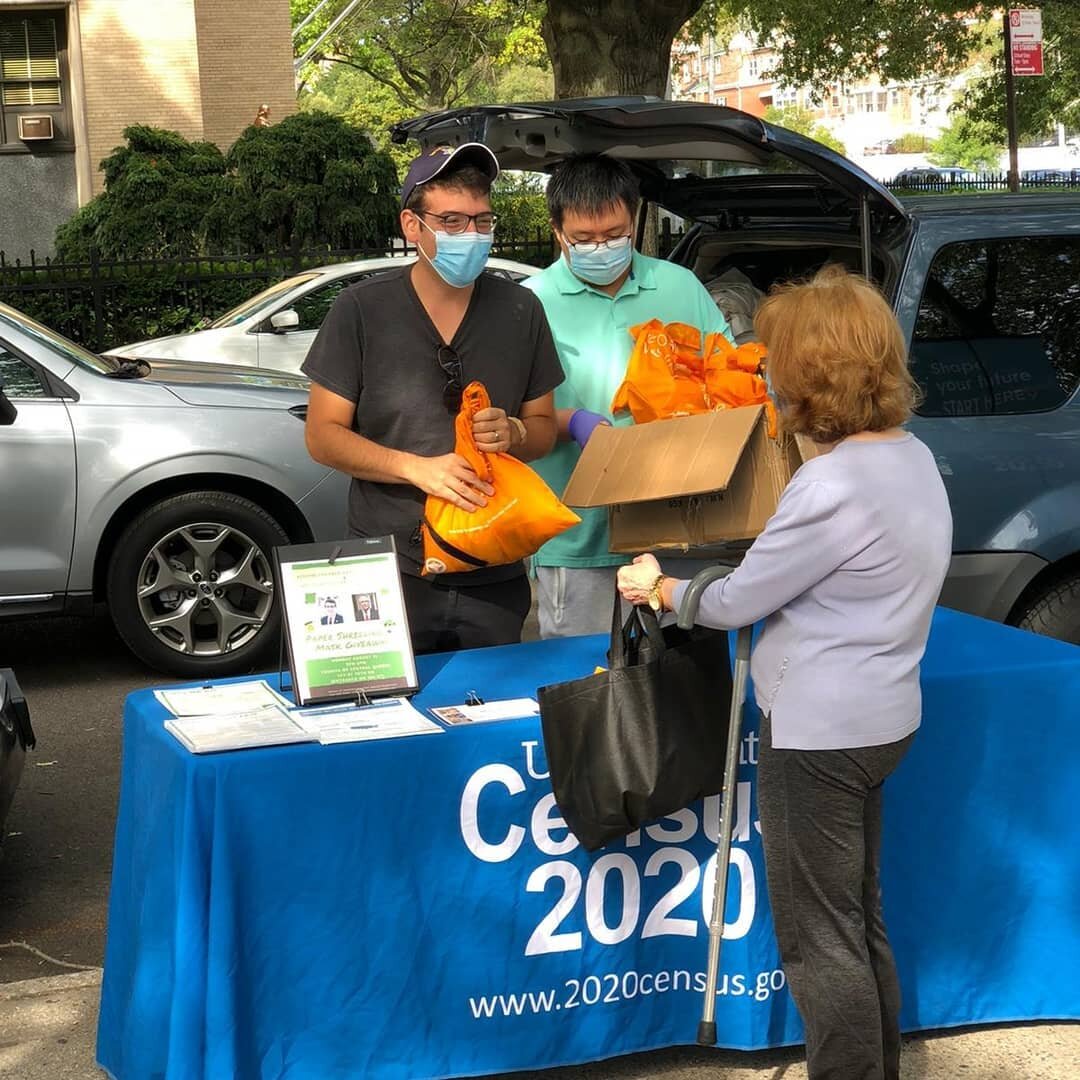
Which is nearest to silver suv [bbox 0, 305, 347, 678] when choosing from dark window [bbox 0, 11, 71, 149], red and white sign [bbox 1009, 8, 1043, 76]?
red and white sign [bbox 1009, 8, 1043, 76]

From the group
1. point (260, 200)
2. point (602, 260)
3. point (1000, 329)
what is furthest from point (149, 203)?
point (602, 260)

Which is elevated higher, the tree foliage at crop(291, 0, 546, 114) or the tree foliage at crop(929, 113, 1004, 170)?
the tree foliage at crop(929, 113, 1004, 170)

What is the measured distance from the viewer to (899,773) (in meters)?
3.66

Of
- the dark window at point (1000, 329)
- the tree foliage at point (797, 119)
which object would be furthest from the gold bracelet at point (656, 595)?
the tree foliage at point (797, 119)

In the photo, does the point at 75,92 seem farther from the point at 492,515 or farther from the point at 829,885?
the point at 829,885

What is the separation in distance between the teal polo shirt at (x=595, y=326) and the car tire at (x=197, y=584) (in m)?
3.13

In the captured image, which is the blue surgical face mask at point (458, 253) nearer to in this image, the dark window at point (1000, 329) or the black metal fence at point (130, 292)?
the dark window at point (1000, 329)

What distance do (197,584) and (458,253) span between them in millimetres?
3742

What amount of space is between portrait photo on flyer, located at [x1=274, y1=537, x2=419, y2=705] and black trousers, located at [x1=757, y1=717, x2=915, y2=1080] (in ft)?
2.93

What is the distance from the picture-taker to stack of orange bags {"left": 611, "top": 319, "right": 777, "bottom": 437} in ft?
13.0

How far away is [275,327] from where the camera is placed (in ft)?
40.0

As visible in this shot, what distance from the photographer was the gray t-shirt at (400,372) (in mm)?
3861

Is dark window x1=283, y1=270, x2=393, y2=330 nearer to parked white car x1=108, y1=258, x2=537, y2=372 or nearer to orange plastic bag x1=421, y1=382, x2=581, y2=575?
parked white car x1=108, y1=258, x2=537, y2=372

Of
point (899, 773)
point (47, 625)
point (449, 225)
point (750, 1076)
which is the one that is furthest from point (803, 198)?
point (47, 625)
